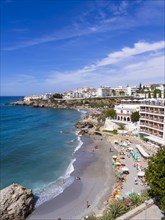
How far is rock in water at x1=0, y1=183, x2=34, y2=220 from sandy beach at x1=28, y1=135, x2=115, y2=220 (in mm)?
1015

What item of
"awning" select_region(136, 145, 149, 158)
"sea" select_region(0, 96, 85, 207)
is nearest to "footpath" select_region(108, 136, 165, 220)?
"awning" select_region(136, 145, 149, 158)

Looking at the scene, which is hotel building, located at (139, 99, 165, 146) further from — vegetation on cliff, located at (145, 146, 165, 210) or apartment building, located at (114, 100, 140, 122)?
vegetation on cliff, located at (145, 146, 165, 210)

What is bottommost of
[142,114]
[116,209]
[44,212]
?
[44,212]

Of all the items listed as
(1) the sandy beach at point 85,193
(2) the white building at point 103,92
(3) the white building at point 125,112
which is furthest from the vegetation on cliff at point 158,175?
(2) the white building at point 103,92

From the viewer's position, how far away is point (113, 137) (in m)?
49.2

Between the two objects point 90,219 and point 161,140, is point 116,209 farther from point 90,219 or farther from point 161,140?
point 161,140

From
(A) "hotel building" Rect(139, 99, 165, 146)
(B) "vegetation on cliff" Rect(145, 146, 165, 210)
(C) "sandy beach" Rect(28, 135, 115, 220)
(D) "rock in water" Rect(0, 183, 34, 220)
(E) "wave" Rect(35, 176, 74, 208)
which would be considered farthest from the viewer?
(A) "hotel building" Rect(139, 99, 165, 146)

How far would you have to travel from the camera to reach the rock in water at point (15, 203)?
20.4 metres

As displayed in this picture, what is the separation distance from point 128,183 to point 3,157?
81.8 feet

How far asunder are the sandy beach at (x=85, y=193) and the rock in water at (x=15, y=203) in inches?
40.0

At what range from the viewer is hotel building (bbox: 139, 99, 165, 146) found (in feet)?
127

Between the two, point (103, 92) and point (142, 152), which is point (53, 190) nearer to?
point (142, 152)

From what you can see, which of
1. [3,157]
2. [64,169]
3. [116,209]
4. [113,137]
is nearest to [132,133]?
[113,137]

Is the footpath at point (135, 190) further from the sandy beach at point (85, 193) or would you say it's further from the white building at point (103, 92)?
the white building at point (103, 92)
